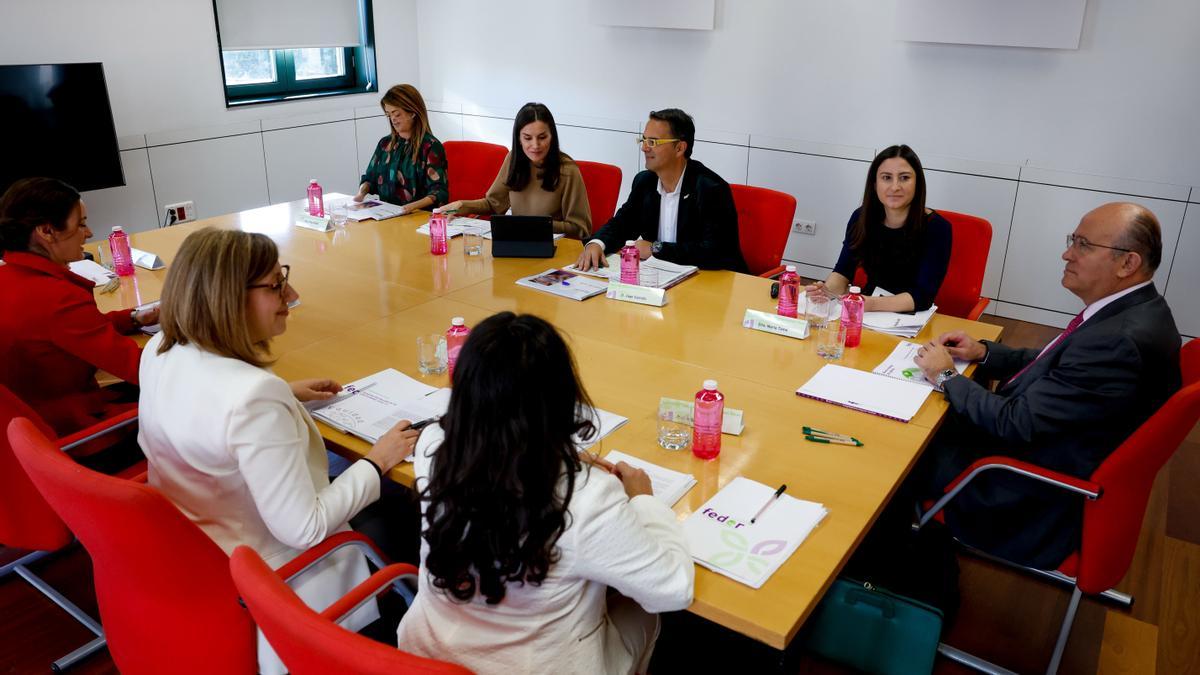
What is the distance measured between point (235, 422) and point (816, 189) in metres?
4.76

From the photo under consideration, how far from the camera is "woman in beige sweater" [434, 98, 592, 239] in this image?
429cm

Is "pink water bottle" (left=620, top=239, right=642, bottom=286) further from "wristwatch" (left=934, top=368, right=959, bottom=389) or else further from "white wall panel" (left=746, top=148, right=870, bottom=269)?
"white wall panel" (left=746, top=148, right=870, bottom=269)

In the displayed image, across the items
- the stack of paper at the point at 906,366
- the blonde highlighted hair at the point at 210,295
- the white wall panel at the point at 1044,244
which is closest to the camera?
the blonde highlighted hair at the point at 210,295

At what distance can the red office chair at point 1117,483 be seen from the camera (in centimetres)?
208

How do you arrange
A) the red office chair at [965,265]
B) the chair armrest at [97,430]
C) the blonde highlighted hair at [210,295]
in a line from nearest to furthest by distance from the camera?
1. the blonde highlighted hair at [210,295]
2. the chair armrest at [97,430]
3. the red office chair at [965,265]

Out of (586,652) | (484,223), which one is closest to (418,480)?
(586,652)

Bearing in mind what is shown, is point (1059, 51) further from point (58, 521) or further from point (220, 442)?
point (58, 521)

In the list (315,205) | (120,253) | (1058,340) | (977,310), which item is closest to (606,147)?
(315,205)

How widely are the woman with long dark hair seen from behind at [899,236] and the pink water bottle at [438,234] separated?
168 centimetres

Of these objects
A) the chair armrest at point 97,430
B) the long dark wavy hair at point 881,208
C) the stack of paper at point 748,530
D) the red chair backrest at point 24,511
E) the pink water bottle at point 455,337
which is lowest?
the red chair backrest at point 24,511

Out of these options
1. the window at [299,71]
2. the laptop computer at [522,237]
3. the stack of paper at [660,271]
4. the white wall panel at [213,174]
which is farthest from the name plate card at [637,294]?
the window at [299,71]

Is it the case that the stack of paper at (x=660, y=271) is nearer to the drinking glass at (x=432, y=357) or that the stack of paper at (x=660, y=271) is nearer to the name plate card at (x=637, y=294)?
the name plate card at (x=637, y=294)

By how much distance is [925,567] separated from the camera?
2.65m

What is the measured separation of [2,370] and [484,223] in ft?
7.33
